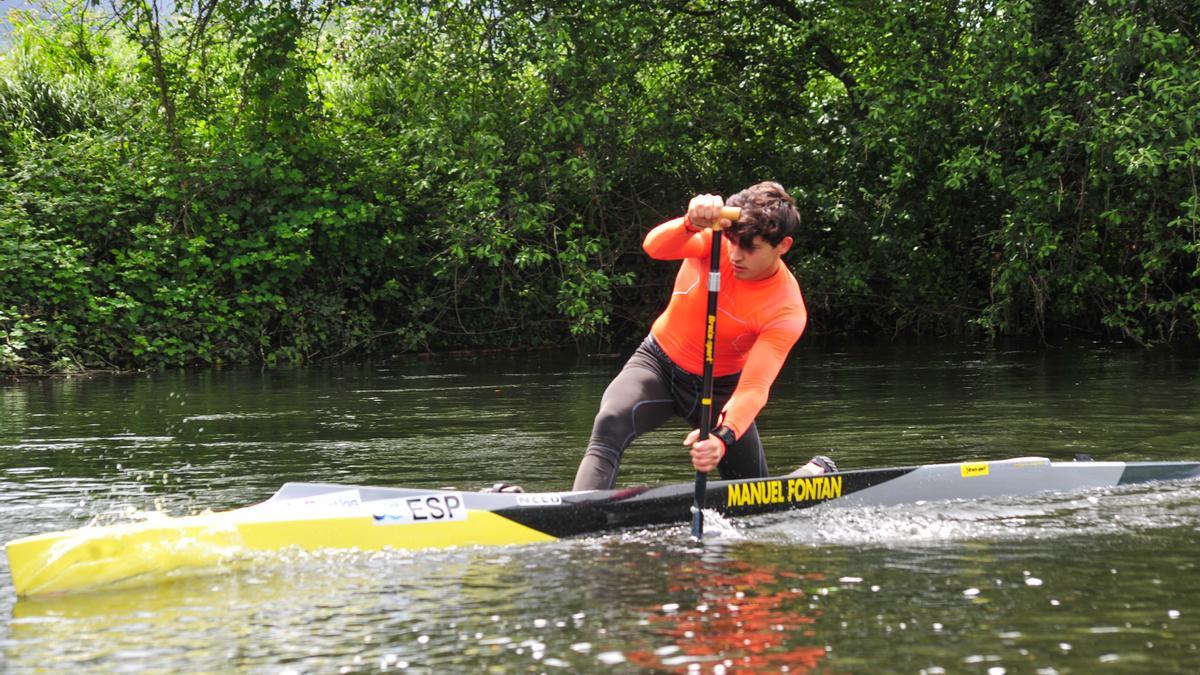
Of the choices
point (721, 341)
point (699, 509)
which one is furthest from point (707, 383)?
point (699, 509)

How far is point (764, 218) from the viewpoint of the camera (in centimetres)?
610

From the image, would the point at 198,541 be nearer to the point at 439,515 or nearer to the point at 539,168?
the point at 439,515

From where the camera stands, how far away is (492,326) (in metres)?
20.8

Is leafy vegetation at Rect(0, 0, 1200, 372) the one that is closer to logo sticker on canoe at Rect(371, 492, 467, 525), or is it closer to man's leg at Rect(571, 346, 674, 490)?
man's leg at Rect(571, 346, 674, 490)

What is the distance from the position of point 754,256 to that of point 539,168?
11.8 metres

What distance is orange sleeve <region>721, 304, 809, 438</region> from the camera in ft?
20.9

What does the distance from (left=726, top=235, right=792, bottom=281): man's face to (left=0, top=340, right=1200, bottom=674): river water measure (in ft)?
4.15

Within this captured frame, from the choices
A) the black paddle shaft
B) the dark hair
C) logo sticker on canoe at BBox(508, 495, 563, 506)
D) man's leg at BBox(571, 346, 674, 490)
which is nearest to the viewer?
the dark hair

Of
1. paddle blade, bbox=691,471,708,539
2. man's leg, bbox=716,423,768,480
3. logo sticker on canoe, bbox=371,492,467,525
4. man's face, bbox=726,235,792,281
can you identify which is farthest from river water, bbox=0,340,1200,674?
man's face, bbox=726,235,792,281

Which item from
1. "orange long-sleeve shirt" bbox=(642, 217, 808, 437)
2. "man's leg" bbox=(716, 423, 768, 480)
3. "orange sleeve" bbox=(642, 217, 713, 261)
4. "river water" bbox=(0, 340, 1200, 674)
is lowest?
"river water" bbox=(0, 340, 1200, 674)

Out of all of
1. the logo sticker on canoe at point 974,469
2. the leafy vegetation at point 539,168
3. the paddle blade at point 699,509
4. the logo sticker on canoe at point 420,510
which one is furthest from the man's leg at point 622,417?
the leafy vegetation at point 539,168

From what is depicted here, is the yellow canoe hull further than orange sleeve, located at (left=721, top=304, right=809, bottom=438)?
No

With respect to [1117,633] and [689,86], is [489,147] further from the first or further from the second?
[1117,633]

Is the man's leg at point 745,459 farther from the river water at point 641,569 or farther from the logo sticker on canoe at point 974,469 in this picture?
the logo sticker on canoe at point 974,469
